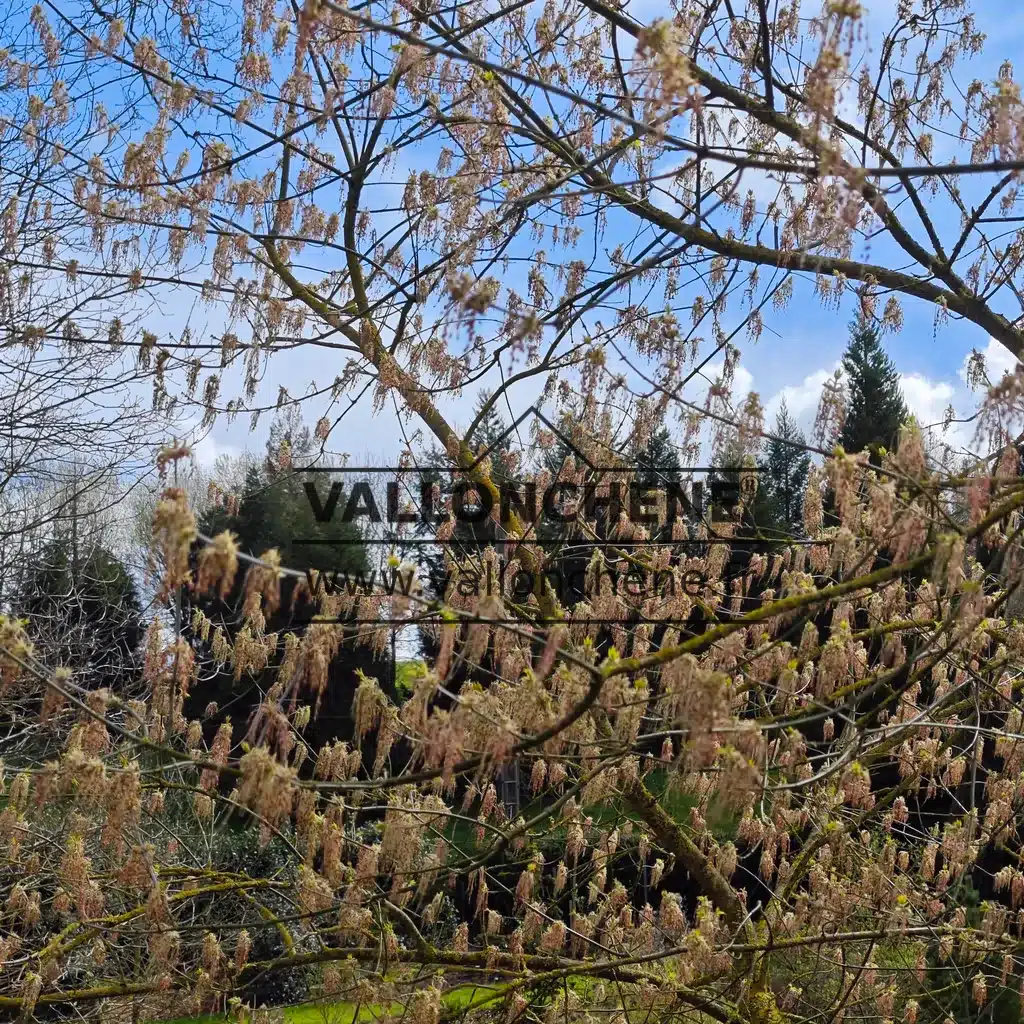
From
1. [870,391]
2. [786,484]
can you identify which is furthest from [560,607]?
[870,391]

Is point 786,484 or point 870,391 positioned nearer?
point 786,484

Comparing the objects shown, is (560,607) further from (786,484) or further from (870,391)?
(870,391)

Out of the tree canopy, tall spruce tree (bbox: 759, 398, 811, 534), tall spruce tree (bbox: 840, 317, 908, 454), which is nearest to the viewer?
the tree canopy

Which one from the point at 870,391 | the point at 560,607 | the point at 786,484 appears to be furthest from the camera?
the point at 870,391

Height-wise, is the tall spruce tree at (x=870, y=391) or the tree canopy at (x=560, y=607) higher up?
the tall spruce tree at (x=870, y=391)

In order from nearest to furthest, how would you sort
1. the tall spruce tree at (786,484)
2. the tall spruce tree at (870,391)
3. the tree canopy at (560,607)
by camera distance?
the tree canopy at (560,607), the tall spruce tree at (786,484), the tall spruce tree at (870,391)

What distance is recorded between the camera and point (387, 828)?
281cm

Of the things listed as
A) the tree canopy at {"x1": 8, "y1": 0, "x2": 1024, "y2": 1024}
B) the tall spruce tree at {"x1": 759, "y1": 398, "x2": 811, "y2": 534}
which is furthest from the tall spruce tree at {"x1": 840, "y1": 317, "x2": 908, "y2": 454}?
the tree canopy at {"x1": 8, "y1": 0, "x2": 1024, "y2": 1024}

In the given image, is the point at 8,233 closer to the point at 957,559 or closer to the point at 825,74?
the point at 825,74

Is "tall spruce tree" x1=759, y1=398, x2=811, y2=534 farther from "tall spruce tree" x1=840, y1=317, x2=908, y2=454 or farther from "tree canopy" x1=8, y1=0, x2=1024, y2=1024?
"tree canopy" x1=8, y1=0, x2=1024, y2=1024

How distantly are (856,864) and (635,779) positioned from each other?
4.50 ft

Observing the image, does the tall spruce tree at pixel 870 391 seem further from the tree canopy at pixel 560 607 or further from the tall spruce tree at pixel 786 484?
the tree canopy at pixel 560 607

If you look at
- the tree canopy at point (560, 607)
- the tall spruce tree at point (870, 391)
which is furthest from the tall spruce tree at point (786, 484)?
the tree canopy at point (560, 607)

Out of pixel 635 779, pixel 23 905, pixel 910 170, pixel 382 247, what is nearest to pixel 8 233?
pixel 382 247
